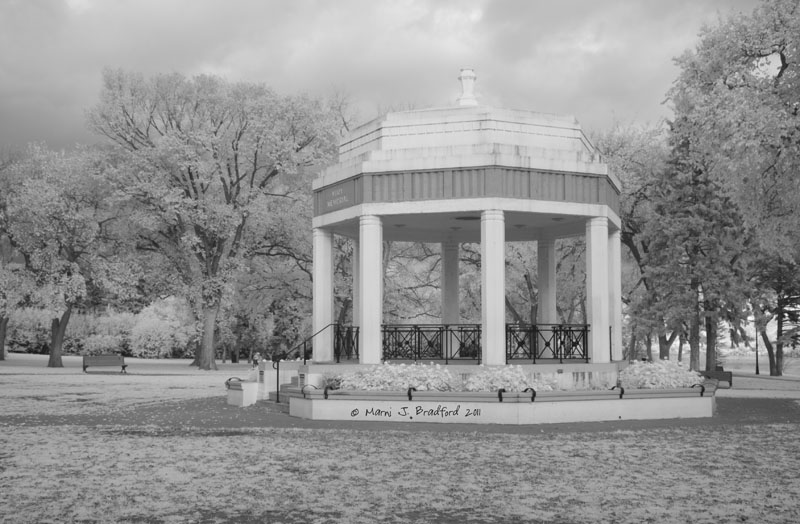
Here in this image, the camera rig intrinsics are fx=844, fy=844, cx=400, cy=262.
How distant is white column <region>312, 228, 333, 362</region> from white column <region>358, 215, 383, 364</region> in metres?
2.79

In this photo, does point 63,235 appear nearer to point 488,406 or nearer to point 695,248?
point 695,248

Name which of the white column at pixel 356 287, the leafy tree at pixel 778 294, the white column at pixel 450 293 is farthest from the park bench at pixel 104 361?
the leafy tree at pixel 778 294

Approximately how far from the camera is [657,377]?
68.4 feet

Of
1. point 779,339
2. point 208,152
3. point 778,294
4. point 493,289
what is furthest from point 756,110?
point 208,152

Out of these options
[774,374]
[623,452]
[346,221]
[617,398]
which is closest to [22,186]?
[346,221]

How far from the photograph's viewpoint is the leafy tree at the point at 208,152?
47.1 meters

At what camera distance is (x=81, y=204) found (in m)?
50.9

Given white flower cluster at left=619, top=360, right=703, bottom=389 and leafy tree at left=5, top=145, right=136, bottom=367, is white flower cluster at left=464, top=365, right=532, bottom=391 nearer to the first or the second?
white flower cluster at left=619, top=360, right=703, bottom=389

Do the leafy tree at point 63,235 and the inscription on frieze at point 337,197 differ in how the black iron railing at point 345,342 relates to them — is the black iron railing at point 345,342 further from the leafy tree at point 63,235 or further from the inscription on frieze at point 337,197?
the leafy tree at point 63,235

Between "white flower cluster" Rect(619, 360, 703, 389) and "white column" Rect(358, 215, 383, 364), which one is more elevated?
"white column" Rect(358, 215, 383, 364)

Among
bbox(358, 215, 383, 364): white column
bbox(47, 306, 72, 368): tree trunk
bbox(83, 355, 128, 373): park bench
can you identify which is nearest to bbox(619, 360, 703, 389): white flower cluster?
bbox(358, 215, 383, 364): white column

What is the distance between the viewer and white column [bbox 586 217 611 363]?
22875 mm

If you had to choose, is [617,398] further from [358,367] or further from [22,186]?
[22,186]

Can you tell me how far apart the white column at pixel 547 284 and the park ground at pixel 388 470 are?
8.24 meters
